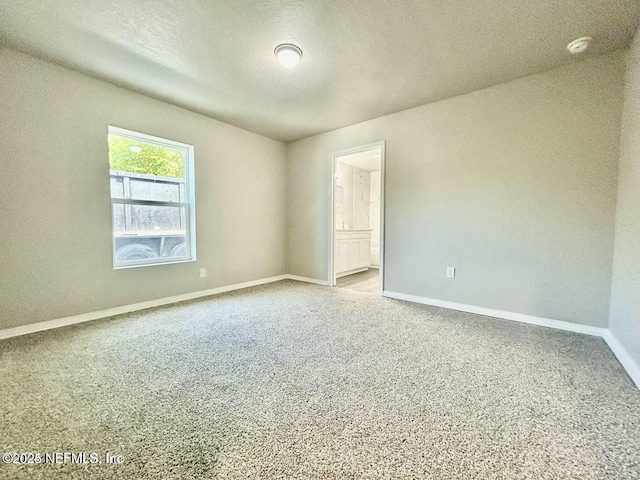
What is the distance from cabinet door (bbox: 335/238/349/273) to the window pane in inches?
102

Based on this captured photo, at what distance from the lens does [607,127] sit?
7.18 feet

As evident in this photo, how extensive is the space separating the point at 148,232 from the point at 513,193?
163 inches

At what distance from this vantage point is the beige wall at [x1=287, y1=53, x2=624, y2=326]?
2.25 m

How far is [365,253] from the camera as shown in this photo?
19.2 ft

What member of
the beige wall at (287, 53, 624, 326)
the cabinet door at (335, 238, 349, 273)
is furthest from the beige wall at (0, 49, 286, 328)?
the beige wall at (287, 53, 624, 326)

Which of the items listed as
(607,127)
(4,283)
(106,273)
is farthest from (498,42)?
(4,283)

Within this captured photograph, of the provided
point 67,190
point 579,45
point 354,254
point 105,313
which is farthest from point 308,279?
point 579,45

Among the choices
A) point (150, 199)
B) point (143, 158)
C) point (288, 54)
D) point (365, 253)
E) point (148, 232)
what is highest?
point (288, 54)

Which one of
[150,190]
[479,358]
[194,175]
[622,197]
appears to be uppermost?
[194,175]

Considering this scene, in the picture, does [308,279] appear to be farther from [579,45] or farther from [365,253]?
[579,45]

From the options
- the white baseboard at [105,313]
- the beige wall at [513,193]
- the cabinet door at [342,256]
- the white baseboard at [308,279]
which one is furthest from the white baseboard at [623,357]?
the white baseboard at [105,313]

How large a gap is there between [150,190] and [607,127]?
15.3ft

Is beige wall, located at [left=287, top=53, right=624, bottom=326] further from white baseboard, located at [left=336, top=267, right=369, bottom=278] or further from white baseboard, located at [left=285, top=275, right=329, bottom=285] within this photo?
white baseboard, located at [left=336, top=267, right=369, bottom=278]

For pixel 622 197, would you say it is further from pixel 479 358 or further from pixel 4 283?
pixel 4 283
